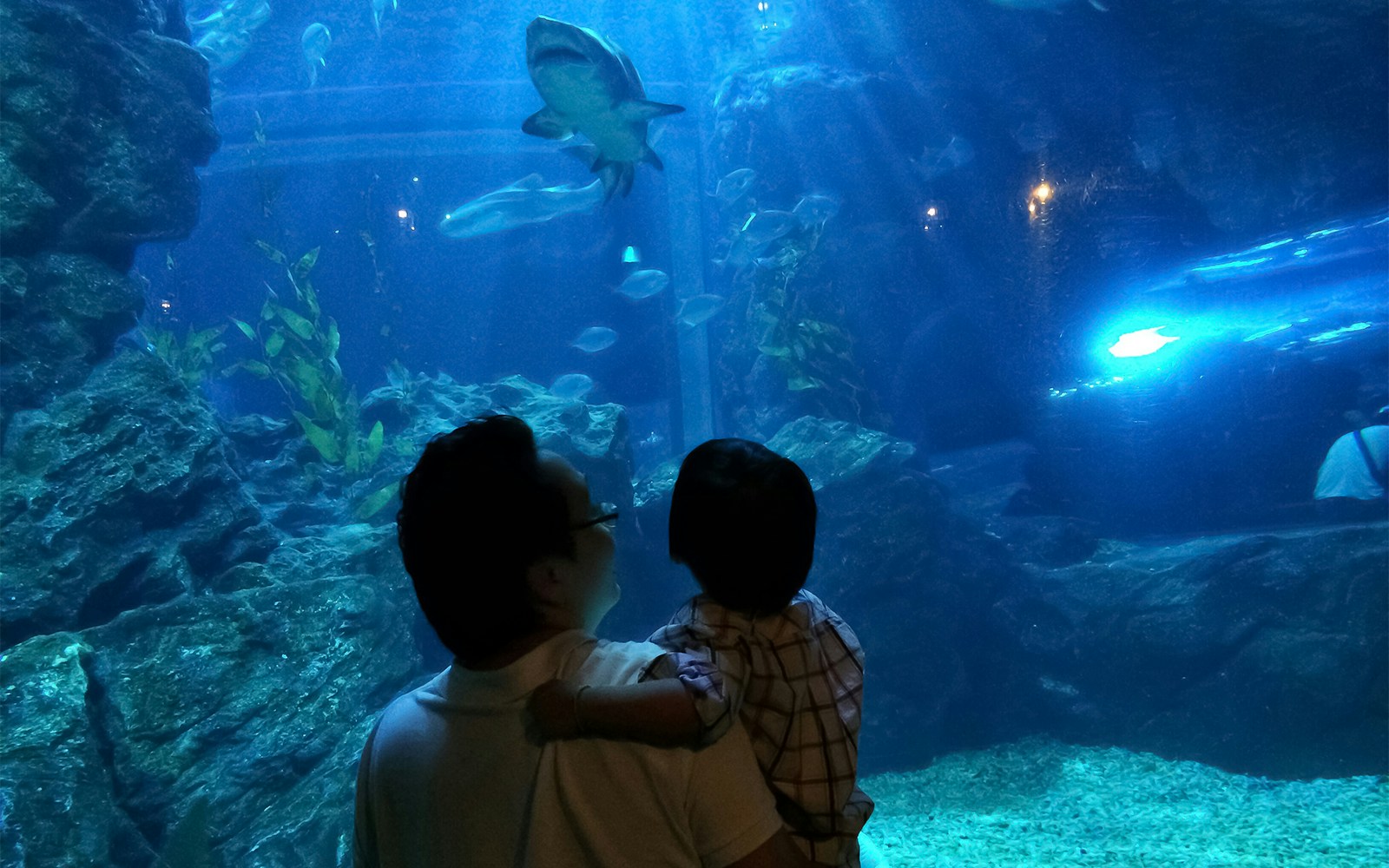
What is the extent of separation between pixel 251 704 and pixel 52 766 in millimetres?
1124

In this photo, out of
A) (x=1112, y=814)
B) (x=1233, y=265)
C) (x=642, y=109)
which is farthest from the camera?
(x=1233, y=265)

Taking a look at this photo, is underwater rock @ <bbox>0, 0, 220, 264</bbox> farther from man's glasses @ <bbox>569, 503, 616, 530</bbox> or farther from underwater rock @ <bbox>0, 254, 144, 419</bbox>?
man's glasses @ <bbox>569, 503, 616, 530</bbox>

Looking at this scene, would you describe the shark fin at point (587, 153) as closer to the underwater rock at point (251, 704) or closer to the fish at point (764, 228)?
the fish at point (764, 228)

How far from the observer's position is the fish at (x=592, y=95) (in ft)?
17.6

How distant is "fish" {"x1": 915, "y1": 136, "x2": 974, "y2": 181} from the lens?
11.4 metres

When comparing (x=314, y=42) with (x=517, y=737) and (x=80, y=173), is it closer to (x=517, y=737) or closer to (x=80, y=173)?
(x=80, y=173)

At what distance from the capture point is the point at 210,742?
197 inches

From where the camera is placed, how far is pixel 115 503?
18.8 feet

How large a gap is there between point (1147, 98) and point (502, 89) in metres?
15.5

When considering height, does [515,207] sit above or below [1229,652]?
above

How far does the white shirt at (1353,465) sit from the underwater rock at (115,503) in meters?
10.6

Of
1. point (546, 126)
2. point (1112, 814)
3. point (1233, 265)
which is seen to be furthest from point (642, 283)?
point (1233, 265)

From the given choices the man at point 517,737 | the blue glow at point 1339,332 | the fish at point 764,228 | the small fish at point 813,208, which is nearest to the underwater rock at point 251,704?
the man at point 517,737

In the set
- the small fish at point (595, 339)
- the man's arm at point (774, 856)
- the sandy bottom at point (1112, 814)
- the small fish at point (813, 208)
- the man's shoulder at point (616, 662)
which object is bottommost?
the sandy bottom at point (1112, 814)
